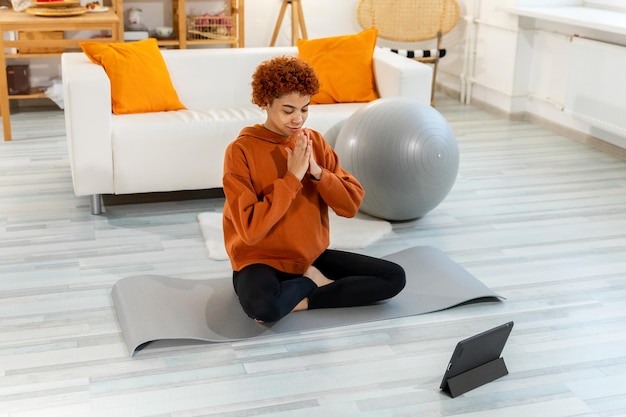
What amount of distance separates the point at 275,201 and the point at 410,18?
4.08 m

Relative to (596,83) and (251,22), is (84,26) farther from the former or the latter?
(596,83)

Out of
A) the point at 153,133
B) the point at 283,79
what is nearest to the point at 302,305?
the point at 283,79

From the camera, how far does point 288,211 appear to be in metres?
2.75

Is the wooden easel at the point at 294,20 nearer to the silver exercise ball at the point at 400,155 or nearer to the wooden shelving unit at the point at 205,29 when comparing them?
the wooden shelving unit at the point at 205,29

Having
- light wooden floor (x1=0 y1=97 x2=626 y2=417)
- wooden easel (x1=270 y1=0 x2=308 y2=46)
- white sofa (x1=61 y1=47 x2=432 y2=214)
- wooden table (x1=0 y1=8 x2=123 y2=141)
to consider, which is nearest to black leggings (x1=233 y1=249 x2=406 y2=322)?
light wooden floor (x1=0 y1=97 x2=626 y2=417)

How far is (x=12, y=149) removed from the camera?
4941 millimetres

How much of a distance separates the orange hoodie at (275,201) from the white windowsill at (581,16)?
260 cm

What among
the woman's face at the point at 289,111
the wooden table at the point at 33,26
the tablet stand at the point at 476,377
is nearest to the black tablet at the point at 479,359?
the tablet stand at the point at 476,377

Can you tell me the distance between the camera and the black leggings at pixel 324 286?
2699mm

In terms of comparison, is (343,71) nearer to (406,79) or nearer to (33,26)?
(406,79)

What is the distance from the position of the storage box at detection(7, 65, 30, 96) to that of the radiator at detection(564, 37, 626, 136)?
3559mm

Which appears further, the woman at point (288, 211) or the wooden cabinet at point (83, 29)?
the wooden cabinet at point (83, 29)

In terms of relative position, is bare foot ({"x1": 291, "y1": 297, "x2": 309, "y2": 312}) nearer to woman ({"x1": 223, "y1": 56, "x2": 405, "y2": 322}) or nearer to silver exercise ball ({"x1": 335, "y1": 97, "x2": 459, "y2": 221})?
woman ({"x1": 223, "y1": 56, "x2": 405, "y2": 322})

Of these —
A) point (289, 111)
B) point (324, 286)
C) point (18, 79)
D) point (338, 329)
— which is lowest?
point (338, 329)
